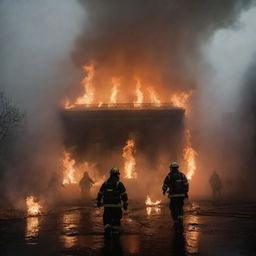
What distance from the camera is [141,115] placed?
3067cm

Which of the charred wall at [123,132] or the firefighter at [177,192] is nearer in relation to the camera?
Result: the firefighter at [177,192]

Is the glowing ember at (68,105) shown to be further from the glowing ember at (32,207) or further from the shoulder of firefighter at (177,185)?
the shoulder of firefighter at (177,185)

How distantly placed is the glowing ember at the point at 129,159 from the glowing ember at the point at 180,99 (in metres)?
5.15

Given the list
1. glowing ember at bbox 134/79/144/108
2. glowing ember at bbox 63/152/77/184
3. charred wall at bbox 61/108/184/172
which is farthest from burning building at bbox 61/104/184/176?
glowing ember at bbox 63/152/77/184

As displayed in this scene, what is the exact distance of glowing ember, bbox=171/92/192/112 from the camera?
30.9m

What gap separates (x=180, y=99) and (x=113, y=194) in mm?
25346

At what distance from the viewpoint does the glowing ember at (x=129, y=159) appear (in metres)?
27.5

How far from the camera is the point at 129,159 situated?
29.2 m

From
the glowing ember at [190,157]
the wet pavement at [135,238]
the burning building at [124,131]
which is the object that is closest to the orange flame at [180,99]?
the burning building at [124,131]

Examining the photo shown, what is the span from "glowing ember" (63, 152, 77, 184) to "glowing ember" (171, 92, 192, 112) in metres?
10.5

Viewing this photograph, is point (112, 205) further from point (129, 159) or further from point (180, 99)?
point (180, 99)

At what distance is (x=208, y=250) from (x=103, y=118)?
26.0m

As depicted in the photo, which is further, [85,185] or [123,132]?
[123,132]

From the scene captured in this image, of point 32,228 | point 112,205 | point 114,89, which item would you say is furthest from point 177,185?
point 114,89
